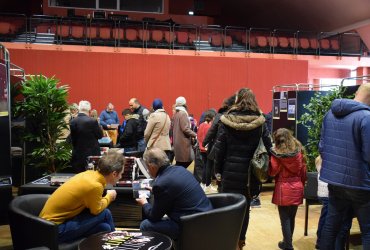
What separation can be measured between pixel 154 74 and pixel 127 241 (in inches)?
364

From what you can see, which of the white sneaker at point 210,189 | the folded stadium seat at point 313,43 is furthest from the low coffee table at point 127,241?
the folded stadium seat at point 313,43

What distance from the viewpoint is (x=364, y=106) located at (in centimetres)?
288

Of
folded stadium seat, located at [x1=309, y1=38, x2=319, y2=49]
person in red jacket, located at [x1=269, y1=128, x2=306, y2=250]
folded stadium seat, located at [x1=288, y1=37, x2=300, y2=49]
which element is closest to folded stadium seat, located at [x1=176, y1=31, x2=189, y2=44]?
folded stadium seat, located at [x1=288, y1=37, x2=300, y2=49]

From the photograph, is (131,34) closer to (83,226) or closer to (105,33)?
(105,33)

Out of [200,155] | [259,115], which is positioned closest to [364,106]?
[259,115]

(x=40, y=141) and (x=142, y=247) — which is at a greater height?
(x=40, y=141)

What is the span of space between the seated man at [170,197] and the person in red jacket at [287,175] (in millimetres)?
1017

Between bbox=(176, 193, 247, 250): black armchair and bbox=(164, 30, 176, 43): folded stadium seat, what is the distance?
9.86 metres

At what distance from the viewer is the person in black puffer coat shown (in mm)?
3535

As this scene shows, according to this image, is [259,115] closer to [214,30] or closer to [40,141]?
[40,141]

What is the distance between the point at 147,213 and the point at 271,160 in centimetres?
137

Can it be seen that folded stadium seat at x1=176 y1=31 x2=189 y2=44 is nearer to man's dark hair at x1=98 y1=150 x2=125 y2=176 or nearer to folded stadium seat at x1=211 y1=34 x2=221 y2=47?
folded stadium seat at x1=211 y1=34 x2=221 y2=47

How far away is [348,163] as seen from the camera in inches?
115

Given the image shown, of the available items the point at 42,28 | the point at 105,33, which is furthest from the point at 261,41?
the point at 42,28
